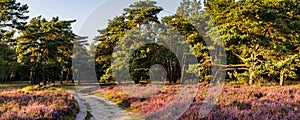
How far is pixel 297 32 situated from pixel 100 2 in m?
15.8

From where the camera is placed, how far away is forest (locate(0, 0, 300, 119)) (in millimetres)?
12188

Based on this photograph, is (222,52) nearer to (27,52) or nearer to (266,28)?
(266,28)

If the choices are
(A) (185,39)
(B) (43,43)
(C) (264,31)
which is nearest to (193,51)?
(A) (185,39)

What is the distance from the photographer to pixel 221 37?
18.0 metres

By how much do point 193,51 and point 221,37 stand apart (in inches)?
224

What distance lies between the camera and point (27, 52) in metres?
32.9

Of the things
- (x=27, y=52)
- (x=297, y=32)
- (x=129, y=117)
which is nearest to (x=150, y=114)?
(x=129, y=117)

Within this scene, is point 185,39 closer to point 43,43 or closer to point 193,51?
point 193,51

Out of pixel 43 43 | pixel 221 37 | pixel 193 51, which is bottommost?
pixel 193 51

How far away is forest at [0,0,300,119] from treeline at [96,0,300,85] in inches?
2.8

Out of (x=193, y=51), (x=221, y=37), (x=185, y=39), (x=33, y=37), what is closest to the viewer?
(x=221, y=37)

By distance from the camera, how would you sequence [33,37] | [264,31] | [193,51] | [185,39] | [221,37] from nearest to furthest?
[221,37] < [264,31] < [193,51] < [185,39] < [33,37]

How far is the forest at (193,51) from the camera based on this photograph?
12188 millimetres

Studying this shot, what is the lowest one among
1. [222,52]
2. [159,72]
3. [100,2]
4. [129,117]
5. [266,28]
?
[129,117]
